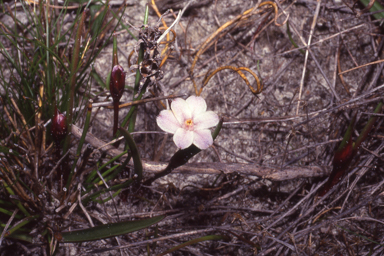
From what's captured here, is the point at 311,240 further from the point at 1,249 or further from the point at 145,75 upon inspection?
the point at 1,249

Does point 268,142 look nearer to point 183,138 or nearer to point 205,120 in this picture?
point 205,120

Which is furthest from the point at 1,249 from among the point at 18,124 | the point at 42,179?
the point at 18,124

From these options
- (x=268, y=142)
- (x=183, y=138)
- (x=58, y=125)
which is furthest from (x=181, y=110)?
(x=268, y=142)

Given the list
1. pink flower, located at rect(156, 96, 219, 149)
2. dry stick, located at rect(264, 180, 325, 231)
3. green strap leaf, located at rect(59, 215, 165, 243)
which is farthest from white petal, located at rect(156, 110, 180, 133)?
dry stick, located at rect(264, 180, 325, 231)

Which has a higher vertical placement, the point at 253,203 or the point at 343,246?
the point at 253,203

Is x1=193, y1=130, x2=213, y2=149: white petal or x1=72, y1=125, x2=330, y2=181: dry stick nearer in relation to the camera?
x1=193, y1=130, x2=213, y2=149: white petal

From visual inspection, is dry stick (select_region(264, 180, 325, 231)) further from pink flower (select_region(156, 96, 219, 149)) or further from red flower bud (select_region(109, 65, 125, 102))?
red flower bud (select_region(109, 65, 125, 102))
